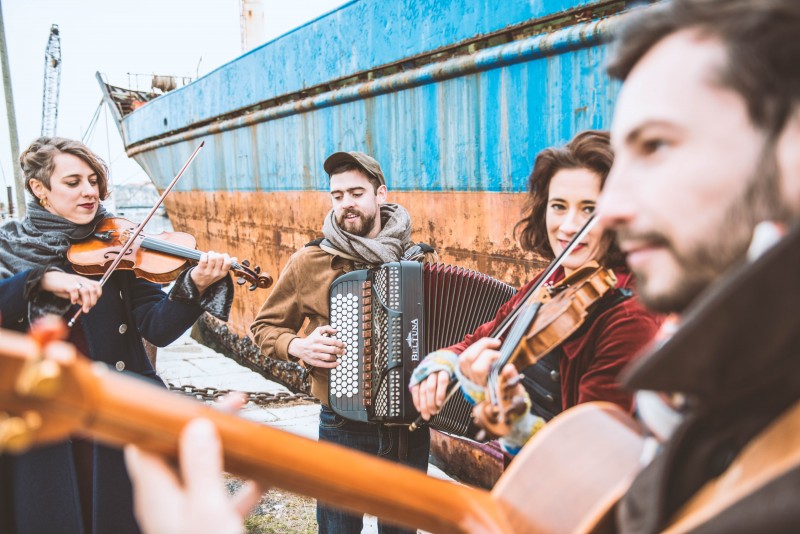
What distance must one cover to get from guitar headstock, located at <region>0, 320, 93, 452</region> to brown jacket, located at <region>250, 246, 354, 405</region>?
1.94 m

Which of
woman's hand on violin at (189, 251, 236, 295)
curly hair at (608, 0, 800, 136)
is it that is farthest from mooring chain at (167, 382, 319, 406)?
curly hair at (608, 0, 800, 136)

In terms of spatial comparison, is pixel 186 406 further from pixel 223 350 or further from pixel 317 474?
pixel 223 350

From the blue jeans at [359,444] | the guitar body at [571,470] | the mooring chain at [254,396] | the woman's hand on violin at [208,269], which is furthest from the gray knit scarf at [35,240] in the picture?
the mooring chain at [254,396]

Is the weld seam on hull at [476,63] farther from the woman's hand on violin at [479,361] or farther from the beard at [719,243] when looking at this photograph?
the beard at [719,243]

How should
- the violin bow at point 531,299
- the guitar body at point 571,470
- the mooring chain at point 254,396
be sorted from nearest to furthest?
the guitar body at point 571,470
the violin bow at point 531,299
the mooring chain at point 254,396

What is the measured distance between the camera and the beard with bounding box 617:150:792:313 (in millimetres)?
590

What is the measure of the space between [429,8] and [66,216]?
3.14m

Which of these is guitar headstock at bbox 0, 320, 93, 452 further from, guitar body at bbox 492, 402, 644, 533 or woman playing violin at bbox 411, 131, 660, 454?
woman playing violin at bbox 411, 131, 660, 454

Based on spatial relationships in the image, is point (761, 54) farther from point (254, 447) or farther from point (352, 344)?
point (352, 344)

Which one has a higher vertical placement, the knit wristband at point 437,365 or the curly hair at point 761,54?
the curly hair at point 761,54

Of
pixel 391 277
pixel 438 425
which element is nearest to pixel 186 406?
pixel 391 277

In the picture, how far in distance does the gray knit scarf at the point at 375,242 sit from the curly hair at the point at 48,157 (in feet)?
3.47

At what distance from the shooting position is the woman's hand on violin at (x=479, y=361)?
138cm

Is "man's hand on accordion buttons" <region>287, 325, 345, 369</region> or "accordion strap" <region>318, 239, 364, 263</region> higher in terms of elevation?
"accordion strap" <region>318, 239, 364, 263</region>
